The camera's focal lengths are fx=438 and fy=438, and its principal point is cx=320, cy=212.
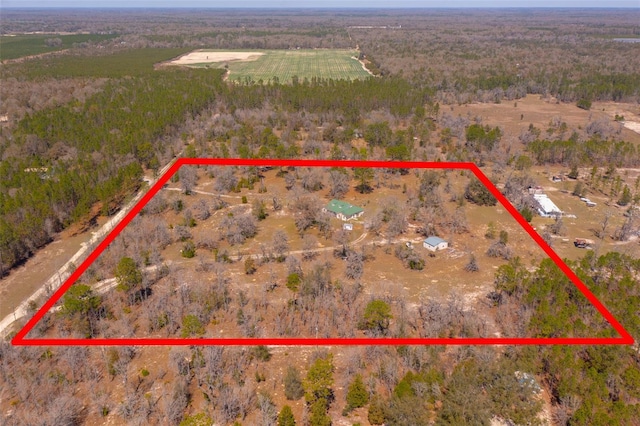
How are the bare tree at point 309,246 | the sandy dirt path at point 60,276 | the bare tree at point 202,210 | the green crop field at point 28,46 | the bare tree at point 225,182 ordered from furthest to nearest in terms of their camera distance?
the green crop field at point 28,46, the bare tree at point 225,182, the bare tree at point 202,210, the bare tree at point 309,246, the sandy dirt path at point 60,276

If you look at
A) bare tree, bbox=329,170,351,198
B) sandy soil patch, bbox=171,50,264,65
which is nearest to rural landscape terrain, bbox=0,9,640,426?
bare tree, bbox=329,170,351,198

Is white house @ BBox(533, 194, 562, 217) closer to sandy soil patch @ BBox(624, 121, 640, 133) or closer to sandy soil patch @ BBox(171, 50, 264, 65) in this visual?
sandy soil patch @ BBox(624, 121, 640, 133)

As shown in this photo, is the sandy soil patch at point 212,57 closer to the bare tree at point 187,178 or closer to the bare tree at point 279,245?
the bare tree at point 187,178

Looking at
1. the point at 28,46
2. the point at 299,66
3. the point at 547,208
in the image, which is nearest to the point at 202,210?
the point at 547,208

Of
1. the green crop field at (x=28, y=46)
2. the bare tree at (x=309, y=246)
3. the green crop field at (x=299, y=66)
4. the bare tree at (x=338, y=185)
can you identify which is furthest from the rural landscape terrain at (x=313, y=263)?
the green crop field at (x=28, y=46)

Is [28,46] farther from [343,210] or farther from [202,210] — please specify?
[343,210]

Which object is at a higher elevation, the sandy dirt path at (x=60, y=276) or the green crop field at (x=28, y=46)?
the green crop field at (x=28, y=46)
